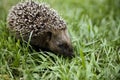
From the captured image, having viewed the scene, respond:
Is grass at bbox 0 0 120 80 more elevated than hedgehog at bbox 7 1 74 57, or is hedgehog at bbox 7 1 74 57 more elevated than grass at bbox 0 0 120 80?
hedgehog at bbox 7 1 74 57

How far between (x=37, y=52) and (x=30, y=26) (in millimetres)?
494

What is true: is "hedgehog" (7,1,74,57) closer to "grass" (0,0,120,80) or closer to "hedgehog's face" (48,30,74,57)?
"hedgehog's face" (48,30,74,57)

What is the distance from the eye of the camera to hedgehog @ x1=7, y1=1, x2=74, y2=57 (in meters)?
6.03

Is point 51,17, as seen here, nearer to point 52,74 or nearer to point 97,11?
point 52,74

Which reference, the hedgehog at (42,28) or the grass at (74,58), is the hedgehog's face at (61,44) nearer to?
the hedgehog at (42,28)

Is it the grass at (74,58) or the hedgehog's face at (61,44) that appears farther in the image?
the hedgehog's face at (61,44)

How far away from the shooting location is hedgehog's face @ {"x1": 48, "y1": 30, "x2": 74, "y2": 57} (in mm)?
6051

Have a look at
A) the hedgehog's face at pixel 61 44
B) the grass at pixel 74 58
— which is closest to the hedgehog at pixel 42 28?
the hedgehog's face at pixel 61 44

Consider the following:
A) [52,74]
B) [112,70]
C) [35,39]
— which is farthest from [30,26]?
[112,70]

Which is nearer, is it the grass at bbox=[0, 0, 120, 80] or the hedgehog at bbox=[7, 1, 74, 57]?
the grass at bbox=[0, 0, 120, 80]

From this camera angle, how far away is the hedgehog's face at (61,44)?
6051mm

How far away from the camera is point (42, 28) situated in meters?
6.03

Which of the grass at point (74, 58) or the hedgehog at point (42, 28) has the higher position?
the hedgehog at point (42, 28)

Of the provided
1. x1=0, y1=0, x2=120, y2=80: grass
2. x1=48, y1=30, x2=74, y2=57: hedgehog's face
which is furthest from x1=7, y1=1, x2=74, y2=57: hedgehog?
x1=0, y1=0, x2=120, y2=80: grass
